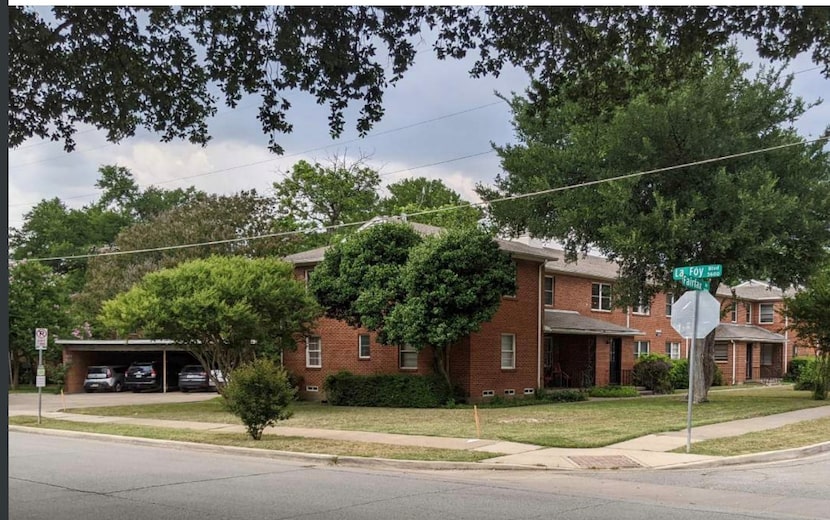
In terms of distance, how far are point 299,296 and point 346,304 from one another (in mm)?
1875

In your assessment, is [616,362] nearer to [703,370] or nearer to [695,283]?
[703,370]

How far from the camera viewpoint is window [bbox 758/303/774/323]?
52.5m

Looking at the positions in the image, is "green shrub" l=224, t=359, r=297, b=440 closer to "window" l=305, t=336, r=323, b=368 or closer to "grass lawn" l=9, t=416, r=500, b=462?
"grass lawn" l=9, t=416, r=500, b=462

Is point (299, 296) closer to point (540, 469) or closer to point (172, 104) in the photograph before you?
point (540, 469)

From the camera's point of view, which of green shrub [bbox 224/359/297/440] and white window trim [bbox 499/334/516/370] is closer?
green shrub [bbox 224/359/297/440]

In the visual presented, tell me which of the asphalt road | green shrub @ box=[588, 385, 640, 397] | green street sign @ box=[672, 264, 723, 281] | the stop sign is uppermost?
green street sign @ box=[672, 264, 723, 281]

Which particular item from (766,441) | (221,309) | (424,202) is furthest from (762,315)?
(221,309)

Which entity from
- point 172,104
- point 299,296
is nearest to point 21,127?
point 172,104

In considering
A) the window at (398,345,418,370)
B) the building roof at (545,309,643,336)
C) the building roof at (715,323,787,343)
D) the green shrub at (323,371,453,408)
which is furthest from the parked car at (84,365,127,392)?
the building roof at (715,323,787,343)

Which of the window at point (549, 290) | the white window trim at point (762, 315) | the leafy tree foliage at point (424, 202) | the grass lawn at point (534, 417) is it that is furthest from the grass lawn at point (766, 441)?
the white window trim at point (762, 315)

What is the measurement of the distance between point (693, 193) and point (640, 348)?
19.4m

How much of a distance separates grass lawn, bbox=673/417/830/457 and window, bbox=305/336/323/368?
17.9 metres

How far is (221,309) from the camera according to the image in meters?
24.1

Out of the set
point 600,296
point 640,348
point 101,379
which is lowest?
point 101,379
